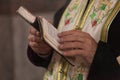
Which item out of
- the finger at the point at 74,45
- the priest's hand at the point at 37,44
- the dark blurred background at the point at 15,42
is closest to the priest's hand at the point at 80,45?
the finger at the point at 74,45

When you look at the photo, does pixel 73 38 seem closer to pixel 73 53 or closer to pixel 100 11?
pixel 73 53

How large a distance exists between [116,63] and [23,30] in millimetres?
1032

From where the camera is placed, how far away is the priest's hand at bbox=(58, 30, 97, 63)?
0.89 m

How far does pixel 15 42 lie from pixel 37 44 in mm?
830

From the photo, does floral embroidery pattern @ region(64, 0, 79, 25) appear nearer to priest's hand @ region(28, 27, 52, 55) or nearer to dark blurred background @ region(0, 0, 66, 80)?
priest's hand @ region(28, 27, 52, 55)

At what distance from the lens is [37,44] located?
1.07 metres

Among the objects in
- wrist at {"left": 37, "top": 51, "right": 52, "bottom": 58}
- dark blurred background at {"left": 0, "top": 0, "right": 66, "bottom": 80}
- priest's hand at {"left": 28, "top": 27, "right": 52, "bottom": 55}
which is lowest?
dark blurred background at {"left": 0, "top": 0, "right": 66, "bottom": 80}

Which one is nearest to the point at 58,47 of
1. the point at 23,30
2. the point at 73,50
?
the point at 73,50

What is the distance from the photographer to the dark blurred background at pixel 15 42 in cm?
177

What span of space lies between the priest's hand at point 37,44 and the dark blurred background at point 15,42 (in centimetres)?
65

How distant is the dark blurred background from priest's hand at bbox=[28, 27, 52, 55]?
2.13 ft

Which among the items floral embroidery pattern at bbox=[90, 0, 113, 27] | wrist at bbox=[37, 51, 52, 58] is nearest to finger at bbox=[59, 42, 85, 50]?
floral embroidery pattern at bbox=[90, 0, 113, 27]

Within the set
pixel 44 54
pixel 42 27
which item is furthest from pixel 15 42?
pixel 42 27

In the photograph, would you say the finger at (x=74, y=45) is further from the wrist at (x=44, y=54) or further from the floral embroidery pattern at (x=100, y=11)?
the wrist at (x=44, y=54)
